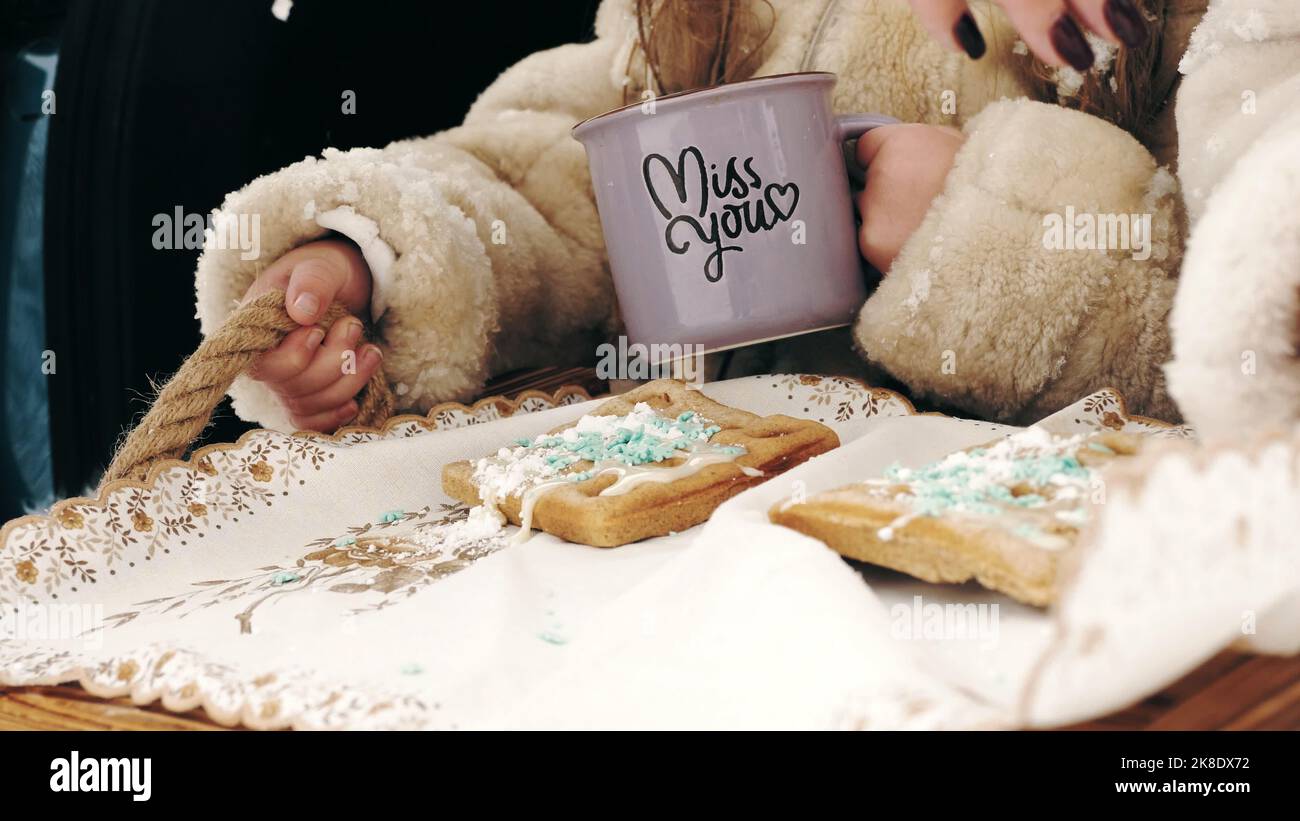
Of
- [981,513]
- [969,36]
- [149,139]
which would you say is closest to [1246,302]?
[981,513]

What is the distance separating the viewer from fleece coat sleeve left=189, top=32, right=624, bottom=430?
85cm

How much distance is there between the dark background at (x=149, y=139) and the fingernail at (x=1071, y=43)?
1029mm

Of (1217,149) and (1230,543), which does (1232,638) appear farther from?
(1217,149)

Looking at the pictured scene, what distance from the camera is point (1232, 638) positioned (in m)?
0.38

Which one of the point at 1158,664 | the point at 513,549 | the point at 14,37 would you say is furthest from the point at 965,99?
the point at 14,37

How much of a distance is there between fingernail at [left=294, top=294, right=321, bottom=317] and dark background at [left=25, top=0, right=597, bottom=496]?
522mm

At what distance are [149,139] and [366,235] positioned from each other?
1.88 ft

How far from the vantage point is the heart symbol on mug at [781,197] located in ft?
2.49

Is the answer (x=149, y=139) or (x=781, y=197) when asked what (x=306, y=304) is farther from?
(x=149, y=139)

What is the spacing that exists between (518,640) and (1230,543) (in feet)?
0.97
